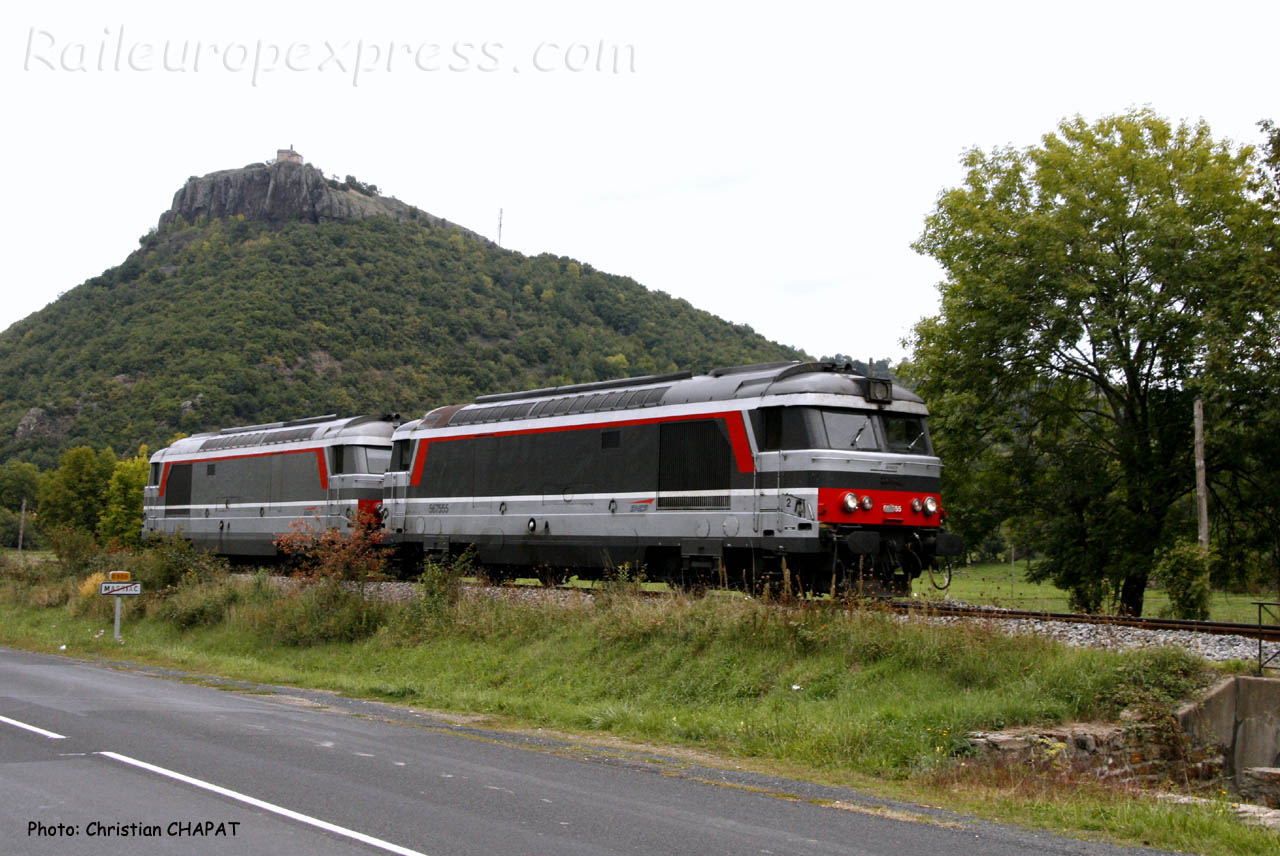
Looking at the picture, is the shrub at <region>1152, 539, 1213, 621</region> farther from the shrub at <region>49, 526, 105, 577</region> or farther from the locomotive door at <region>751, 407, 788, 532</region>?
the shrub at <region>49, 526, 105, 577</region>

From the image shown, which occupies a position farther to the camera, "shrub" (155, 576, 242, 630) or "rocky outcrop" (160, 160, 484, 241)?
"rocky outcrop" (160, 160, 484, 241)

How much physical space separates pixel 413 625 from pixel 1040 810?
45.7 feet

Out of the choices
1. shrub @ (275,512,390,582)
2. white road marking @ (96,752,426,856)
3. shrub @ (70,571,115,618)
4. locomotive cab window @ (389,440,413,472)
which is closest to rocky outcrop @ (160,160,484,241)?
shrub @ (70,571,115,618)

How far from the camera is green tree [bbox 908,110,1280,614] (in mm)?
26234

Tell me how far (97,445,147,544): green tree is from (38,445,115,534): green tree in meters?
4.01

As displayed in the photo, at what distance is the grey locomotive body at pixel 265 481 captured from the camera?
2919 cm

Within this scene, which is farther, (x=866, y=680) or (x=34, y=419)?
(x=34, y=419)

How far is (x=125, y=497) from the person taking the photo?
83.8 metres

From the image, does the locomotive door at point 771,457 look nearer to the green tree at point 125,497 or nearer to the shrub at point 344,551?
the shrub at point 344,551

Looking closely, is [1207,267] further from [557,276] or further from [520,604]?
[557,276]

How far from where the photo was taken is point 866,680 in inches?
542

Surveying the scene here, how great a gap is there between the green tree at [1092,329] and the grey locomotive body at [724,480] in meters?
9.16

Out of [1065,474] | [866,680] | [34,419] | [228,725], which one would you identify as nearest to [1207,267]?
[1065,474]

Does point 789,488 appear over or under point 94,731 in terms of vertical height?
over
